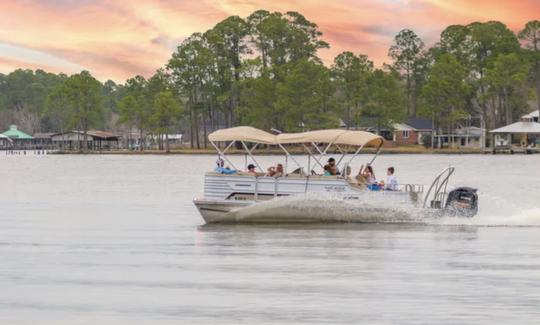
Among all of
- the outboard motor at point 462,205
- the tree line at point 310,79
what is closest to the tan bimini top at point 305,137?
the outboard motor at point 462,205

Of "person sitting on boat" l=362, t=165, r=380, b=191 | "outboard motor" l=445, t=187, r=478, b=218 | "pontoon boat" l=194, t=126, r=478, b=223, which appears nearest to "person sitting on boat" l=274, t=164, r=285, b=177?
"pontoon boat" l=194, t=126, r=478, b=223

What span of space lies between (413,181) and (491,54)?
112 m

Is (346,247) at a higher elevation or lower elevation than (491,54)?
lower

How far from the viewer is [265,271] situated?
1048 inches

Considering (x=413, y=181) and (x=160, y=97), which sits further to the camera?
(x=160, y=97)

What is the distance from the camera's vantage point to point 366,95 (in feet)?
569

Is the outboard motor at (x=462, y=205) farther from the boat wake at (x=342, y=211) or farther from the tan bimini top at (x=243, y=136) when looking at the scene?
the tan bimini top at (x=243, y=136)

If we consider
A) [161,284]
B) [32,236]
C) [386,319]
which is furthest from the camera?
[32,236]

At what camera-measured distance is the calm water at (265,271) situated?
20922 millimetres

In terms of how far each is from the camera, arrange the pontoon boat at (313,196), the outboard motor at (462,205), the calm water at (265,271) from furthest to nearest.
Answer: the outboard motor at (462,205) < the pontoon boat at (313,196) < the calm water at (265,271)

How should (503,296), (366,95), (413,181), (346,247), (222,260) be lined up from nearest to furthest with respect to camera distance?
(503,296), (222,260), (346,247), (413,181), (366,95)

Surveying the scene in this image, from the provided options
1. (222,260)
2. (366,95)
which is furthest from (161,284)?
(366,95)

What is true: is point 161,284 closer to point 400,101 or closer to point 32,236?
point 32,236

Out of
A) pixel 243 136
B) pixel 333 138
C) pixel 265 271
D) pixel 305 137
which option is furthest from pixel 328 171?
pixel 265 271
